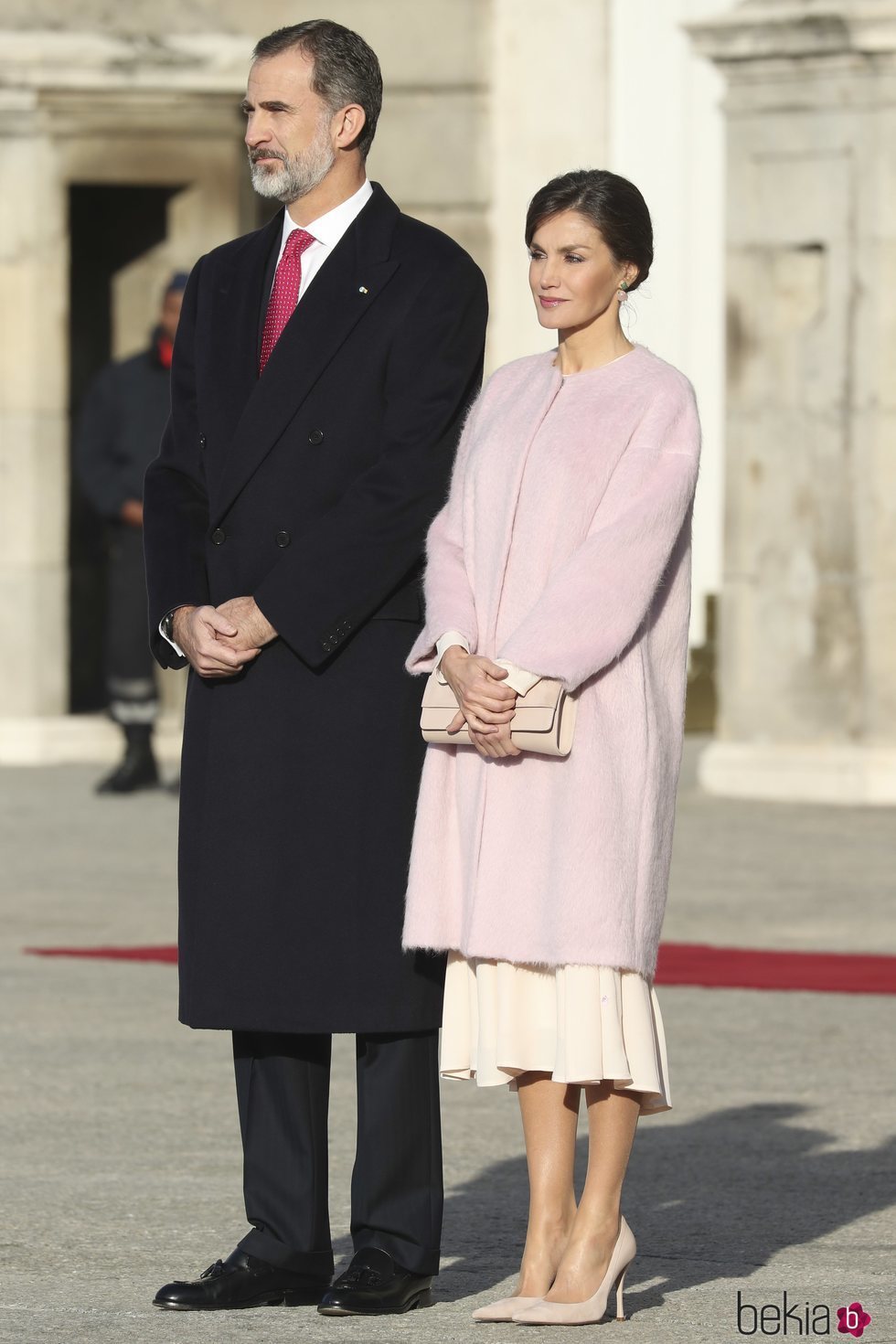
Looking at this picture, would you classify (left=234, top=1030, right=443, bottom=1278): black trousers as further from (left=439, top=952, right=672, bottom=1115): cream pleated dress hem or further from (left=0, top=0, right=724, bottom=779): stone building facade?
(left=0, top=0, right=724, bottom=779): stone building facade

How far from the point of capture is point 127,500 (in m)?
13.3

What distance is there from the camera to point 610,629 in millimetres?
5062

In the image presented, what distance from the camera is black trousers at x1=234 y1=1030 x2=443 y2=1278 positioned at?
17.4 ft

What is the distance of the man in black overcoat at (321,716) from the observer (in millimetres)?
5266

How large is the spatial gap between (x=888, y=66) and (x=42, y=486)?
4.27 m

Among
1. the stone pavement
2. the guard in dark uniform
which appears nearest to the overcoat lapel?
the stone pavement

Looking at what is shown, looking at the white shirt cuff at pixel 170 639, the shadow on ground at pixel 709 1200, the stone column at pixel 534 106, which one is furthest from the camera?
the stone column at pixel 534 106

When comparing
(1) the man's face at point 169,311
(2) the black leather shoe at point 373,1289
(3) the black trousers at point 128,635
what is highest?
(1) the man's face at point 169,311

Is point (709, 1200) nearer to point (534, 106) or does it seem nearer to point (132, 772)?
point (132, 772)

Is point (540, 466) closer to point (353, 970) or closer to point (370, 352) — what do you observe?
point (370, 352)

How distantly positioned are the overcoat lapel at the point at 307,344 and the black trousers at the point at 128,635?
7.96m

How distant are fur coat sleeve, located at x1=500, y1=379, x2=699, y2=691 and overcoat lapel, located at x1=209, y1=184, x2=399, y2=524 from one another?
0.54 m

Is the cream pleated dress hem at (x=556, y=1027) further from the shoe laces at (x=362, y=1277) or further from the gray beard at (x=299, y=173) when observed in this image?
the gray beard at (x=299, y=173)

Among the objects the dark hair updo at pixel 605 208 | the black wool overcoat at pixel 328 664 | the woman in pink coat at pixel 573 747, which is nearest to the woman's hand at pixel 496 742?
the woman in pink coat at pixel 573 747
